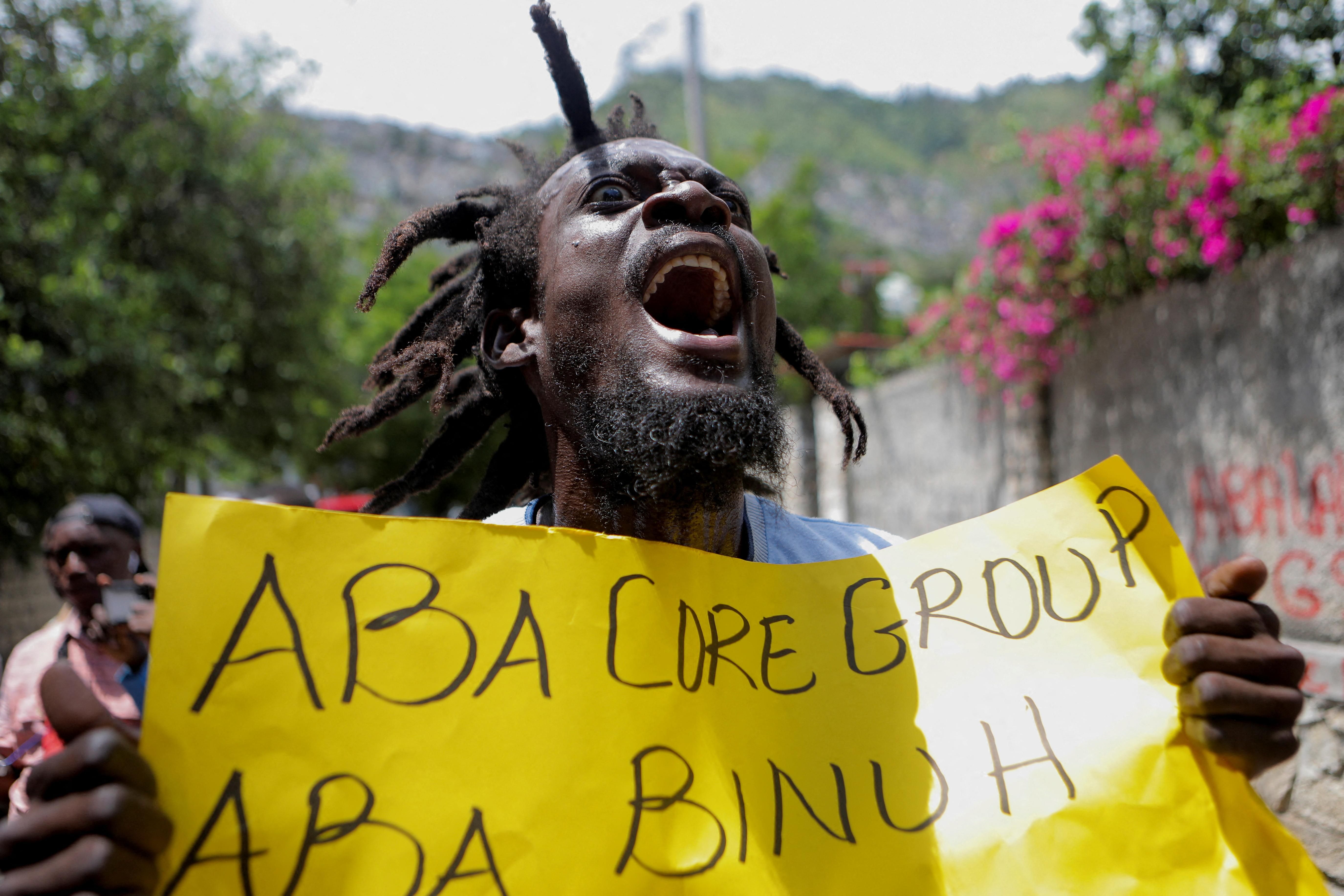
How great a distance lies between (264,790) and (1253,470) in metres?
4.82

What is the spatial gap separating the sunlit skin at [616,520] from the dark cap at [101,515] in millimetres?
1880

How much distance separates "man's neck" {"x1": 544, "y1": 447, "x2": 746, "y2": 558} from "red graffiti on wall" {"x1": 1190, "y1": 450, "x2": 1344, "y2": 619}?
11.3ft

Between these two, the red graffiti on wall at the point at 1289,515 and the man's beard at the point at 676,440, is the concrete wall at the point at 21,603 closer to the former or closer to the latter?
the man's beard at the point at 676,440

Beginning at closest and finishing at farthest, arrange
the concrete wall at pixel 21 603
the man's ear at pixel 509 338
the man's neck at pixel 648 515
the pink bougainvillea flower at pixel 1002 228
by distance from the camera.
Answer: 1. the man's neck at pixel 648 515
2. the man's ear at pixel 509 338
3. the pink bougainvillea flower at pixel 1002 228
4. the concrete wall at pixel 21 603

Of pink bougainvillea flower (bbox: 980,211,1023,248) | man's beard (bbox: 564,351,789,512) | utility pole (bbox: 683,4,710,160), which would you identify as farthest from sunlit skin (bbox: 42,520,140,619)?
utility pole (bbox: 683,4,710,160)

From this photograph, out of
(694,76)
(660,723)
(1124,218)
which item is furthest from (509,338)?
(694,76)

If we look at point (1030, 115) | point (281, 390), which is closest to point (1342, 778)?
point (1030, 115)

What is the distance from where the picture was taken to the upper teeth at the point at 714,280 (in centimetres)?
175

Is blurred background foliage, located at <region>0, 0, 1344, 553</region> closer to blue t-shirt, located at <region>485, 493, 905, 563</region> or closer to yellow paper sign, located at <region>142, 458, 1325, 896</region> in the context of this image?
blue t-shirt, located at <region>485, 493, 905, 563</region>

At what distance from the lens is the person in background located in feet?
8.44

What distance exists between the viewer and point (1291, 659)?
1229mm

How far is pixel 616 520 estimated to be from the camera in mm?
1766

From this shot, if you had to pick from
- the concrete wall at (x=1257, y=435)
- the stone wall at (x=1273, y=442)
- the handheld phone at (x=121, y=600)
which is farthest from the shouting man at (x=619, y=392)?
the stone wall at (x=1273, y=442)

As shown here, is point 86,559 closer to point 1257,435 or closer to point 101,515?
point 101,515
